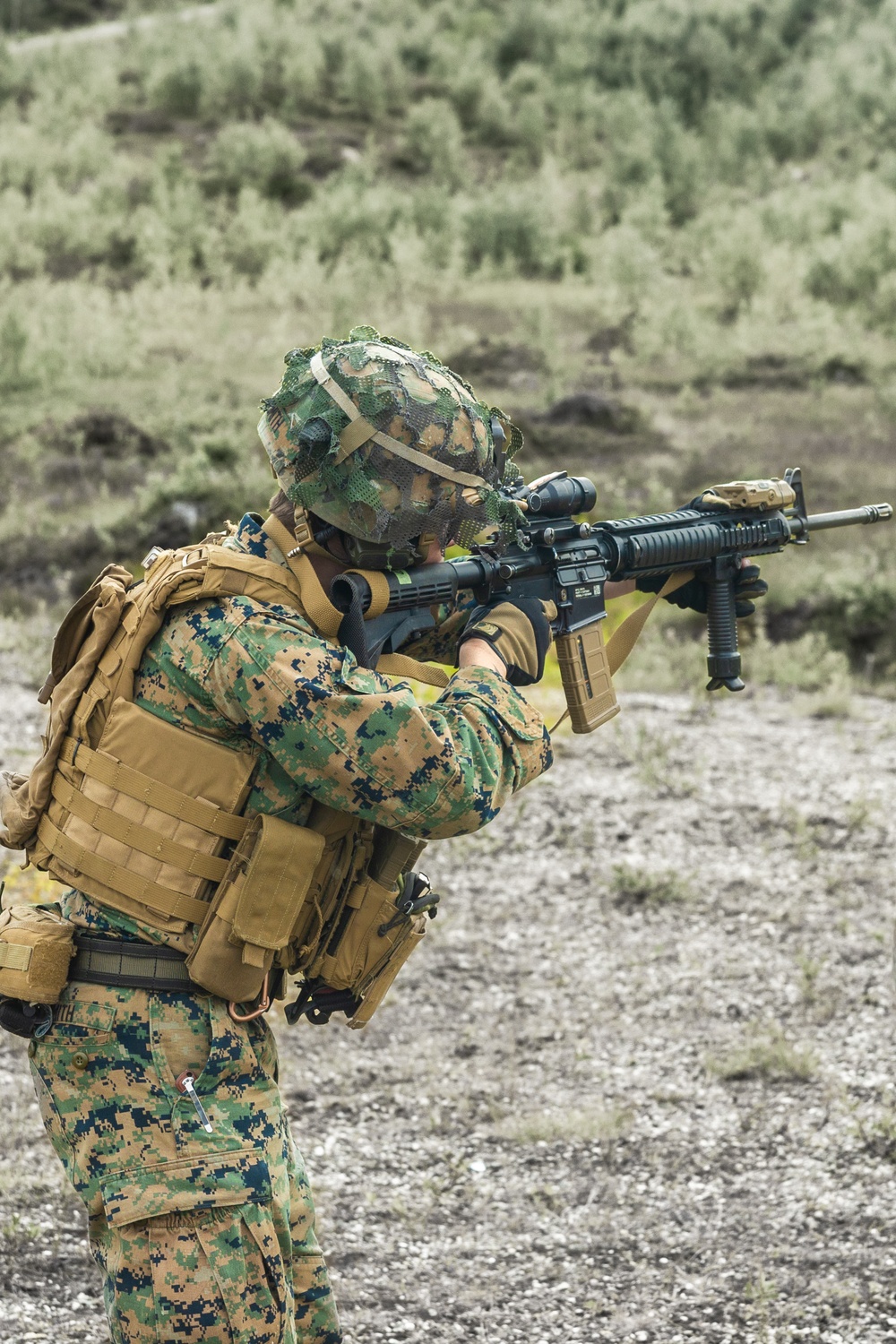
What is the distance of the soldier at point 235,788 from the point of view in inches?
90.6

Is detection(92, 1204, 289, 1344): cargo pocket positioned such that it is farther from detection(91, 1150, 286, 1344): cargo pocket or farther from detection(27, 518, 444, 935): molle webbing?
detection(27, 518, 444, 935): molle webbing

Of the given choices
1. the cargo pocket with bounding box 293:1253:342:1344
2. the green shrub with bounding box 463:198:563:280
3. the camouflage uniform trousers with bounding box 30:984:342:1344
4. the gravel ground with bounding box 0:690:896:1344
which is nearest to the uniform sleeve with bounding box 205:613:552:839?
the camouflage uniform trousers with bounding box 30:984:342:1344

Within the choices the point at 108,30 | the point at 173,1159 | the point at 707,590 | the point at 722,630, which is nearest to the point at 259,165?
the point at 108,30

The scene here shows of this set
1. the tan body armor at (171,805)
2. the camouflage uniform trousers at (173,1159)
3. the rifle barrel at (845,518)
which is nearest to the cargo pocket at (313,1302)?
the camouflage uniform trousers at (173,1159)

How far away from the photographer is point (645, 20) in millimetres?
31953

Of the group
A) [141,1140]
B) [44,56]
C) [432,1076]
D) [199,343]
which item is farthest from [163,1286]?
[44,56]

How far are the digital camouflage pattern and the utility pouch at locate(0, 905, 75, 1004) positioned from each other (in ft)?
0.16

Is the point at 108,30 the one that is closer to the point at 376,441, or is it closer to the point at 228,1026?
the point at 376,441

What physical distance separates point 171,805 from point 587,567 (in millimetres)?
1079

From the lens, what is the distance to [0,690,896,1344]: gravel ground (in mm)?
3924

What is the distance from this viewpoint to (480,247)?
21.5 meters

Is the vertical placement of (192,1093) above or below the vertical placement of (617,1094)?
above

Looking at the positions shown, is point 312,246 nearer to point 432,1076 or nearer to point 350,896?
point 432,1076

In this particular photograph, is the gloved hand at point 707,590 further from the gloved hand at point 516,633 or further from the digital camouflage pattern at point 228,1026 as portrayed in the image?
the digital camouflage pattern at point 228,1026
